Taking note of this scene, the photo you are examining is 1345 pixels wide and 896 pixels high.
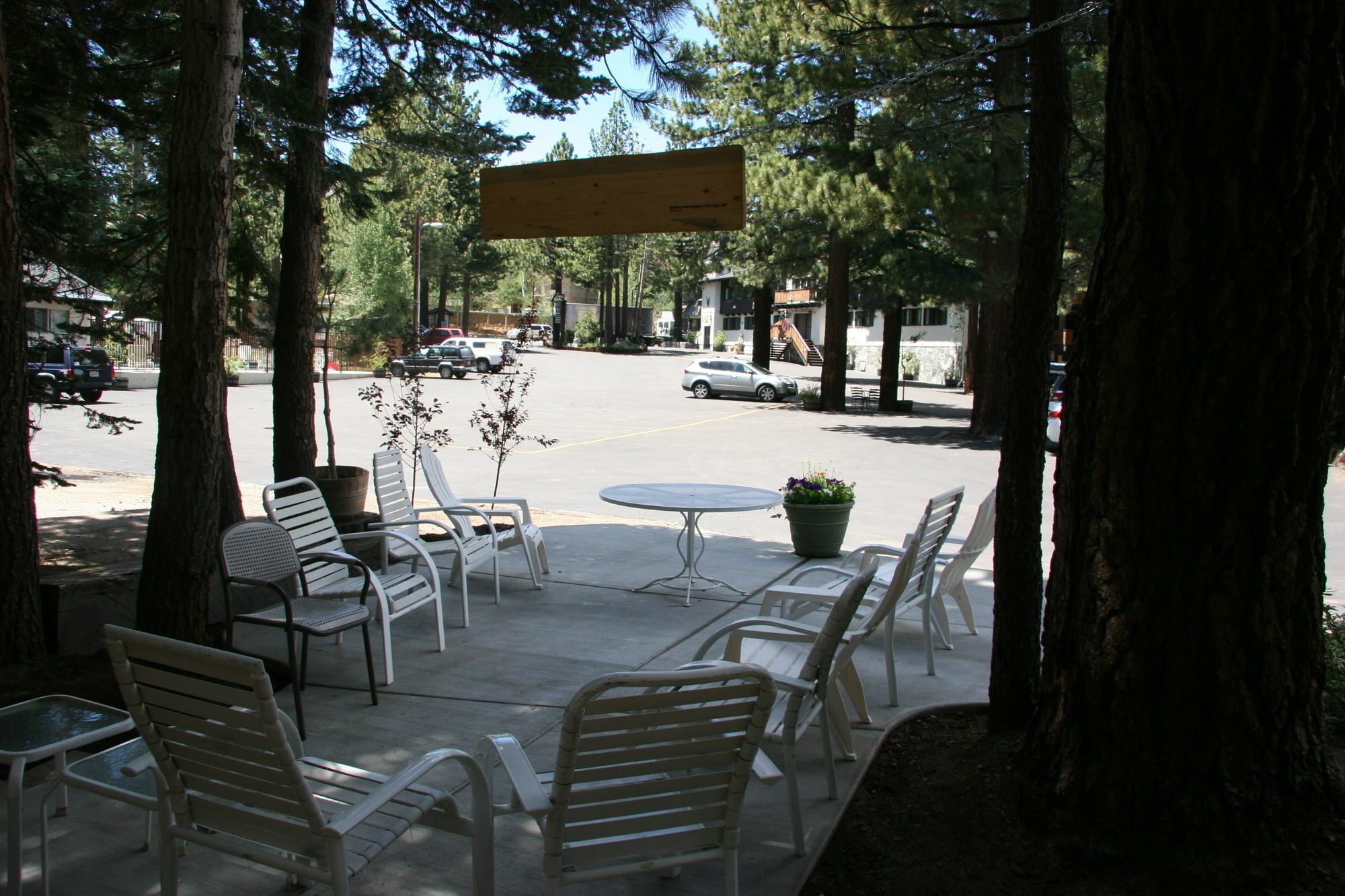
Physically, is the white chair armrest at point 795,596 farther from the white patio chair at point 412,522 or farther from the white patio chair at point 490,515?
the white patio chair at point 490,515

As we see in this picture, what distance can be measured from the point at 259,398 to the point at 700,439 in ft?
44.6

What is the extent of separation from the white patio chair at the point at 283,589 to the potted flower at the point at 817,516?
4.09 m

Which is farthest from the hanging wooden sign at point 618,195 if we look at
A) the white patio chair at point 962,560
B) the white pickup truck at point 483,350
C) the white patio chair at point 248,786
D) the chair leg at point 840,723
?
the white pickup truck at point 483,350

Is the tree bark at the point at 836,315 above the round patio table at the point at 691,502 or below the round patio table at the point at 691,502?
above

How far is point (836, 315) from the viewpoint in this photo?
2439 cm

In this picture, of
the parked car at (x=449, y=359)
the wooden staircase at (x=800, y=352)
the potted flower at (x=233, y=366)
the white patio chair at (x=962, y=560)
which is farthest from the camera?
the wooden staircase at (x=800, y=352)

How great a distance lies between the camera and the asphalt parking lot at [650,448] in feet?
41.4

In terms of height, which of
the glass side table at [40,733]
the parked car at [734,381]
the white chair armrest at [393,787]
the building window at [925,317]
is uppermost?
the building window at [925,317]

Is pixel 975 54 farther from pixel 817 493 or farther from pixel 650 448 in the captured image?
pixel 650 448

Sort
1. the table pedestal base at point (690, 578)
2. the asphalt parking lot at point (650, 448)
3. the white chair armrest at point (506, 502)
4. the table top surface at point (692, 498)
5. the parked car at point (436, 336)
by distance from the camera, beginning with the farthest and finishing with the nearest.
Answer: the parked car at point (436, 336)
the asphalt parking lot at point (650, 448)
the white chair armrest at point (506, 502)
the table pedestal base at point (690, 578)
the table top surface at point (692, 498)

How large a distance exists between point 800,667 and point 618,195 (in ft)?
10.1

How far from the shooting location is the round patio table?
664cm

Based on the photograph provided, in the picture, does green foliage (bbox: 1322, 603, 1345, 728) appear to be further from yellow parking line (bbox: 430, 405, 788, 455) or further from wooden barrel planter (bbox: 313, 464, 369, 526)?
yellow parking line (bbox: 430, 405, 788, 455)

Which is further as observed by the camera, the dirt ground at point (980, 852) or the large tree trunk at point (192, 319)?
the large tree trunk at point (192, 319)
